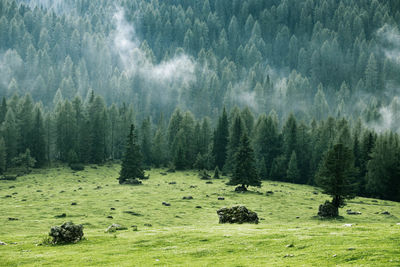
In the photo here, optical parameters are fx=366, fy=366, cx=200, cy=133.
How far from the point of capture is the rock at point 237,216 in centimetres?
3891

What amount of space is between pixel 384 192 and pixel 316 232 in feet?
274

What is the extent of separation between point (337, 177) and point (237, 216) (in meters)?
23.1

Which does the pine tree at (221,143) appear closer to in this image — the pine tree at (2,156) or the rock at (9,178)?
the rock at (9,178)

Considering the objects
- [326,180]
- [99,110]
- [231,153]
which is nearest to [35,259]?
[326,180]

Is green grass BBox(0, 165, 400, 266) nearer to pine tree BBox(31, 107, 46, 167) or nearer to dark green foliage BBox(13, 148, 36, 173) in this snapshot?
dark green foliage BBox(13, 148, 36, 173)

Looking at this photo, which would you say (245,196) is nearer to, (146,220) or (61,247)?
(146,220)

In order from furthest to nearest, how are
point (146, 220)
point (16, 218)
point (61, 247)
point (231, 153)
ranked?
point (231, 153), point (146, 220), point (16, 218), point (61, 247)

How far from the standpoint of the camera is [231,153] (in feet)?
413

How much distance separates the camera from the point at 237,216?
3909cm

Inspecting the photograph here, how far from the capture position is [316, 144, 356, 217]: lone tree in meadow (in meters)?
54.7

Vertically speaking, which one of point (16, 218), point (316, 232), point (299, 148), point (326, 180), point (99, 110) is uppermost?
point (99, 110)

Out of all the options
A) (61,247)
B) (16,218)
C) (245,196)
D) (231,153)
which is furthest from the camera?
(231,153)

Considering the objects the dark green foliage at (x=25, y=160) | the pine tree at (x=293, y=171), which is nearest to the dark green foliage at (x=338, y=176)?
the pine tree at (x=293, y=171)

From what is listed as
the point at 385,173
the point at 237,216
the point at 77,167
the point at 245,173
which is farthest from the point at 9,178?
the point at 385,173
